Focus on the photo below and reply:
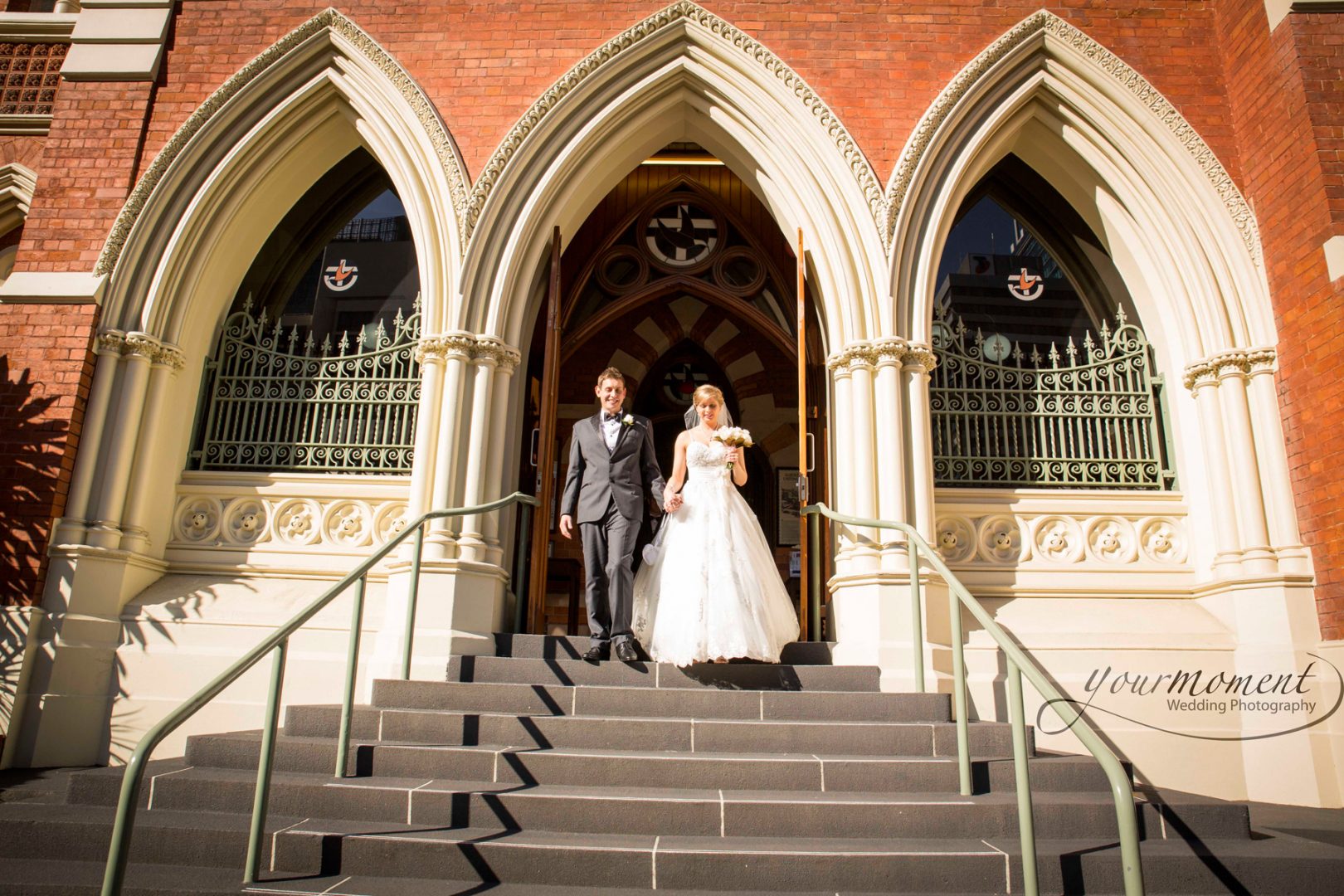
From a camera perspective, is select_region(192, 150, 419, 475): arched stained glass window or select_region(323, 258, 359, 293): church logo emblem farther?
select_region(323, 258, 359, 293): church logo emblem

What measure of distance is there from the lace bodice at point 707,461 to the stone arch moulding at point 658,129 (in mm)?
1574

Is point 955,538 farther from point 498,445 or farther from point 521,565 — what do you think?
point 498,445

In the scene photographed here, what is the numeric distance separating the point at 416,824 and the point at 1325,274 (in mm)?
6408

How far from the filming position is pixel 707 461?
18.3 feet

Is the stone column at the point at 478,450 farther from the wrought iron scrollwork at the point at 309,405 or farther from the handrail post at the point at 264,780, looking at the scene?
the handrail post at the point at 264,780

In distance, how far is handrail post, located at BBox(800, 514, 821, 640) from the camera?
6.32 m

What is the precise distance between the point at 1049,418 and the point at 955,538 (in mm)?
1343

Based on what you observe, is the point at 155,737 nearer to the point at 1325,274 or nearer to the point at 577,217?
the point at 577,217

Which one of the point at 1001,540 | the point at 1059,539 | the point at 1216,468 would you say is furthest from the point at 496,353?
the point at 1216,468

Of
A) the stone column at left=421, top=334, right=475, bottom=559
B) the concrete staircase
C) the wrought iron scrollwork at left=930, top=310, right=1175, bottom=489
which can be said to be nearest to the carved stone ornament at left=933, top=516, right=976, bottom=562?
A: the wrought iron scrollwork at left=930, top=310, right=1175, bottom=489

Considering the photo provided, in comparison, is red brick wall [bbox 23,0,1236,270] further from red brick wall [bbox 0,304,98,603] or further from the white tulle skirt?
the white tulle skirt

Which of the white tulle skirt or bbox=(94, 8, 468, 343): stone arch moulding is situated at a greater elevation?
bbox=(94, 8, 468, 343): stone arch moulding

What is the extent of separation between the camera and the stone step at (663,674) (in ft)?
16.5

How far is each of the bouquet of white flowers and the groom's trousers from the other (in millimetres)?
753
